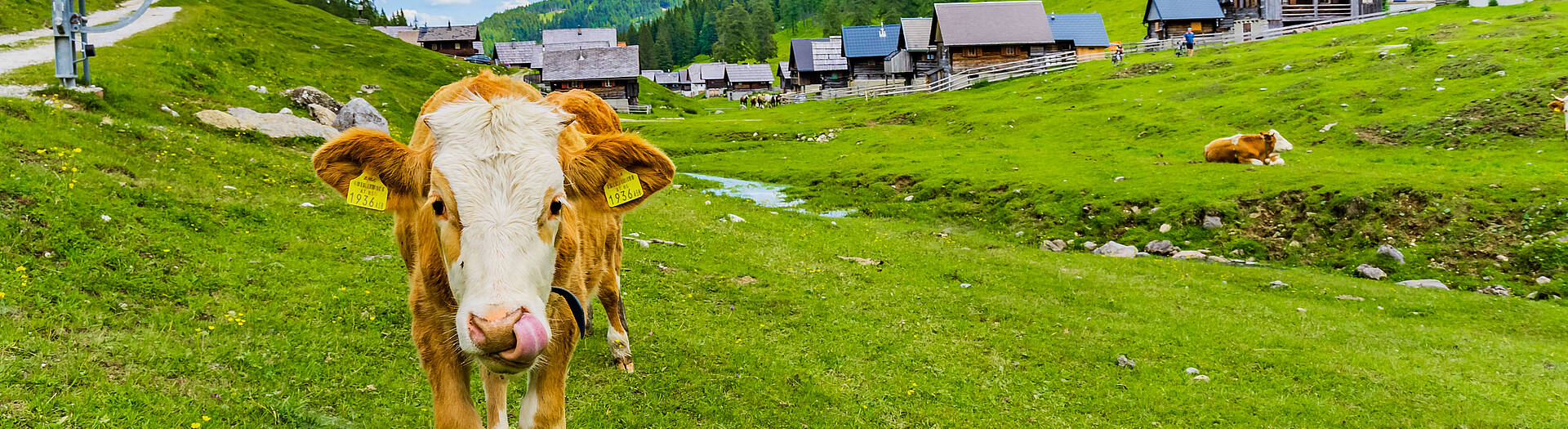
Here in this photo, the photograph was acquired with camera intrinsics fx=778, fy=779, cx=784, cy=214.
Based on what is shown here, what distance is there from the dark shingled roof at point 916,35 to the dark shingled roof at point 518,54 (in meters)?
66.8

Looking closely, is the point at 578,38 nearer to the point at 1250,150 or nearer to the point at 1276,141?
the point at 1276,141

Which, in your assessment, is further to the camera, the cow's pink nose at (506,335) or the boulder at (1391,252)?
the boulder at (1391,252)

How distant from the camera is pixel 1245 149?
79.8 ft

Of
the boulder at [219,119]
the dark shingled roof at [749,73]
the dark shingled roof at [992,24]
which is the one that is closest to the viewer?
the boulder at [219,119]

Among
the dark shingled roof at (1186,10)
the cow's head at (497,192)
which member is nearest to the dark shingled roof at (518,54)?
the dark shingled roof at (1186,10)

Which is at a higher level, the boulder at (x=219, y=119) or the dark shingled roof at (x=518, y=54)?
the dark shingled roof at (x=518, y=54)

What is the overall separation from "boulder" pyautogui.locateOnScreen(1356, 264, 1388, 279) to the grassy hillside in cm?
36

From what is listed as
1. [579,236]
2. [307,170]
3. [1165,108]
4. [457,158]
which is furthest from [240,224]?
[1165,108]

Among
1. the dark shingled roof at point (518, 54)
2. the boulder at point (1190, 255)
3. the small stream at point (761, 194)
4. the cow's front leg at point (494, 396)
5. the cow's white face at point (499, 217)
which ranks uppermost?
the dark shingled roof at point (518, 54)

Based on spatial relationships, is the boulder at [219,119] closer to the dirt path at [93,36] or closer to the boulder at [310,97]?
the dirt path at [93,36]

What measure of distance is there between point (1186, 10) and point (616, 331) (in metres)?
81.2

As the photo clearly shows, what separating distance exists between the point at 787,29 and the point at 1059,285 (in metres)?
181

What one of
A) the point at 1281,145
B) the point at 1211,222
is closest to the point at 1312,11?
the point at 1281,145

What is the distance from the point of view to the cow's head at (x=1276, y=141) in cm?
2441
